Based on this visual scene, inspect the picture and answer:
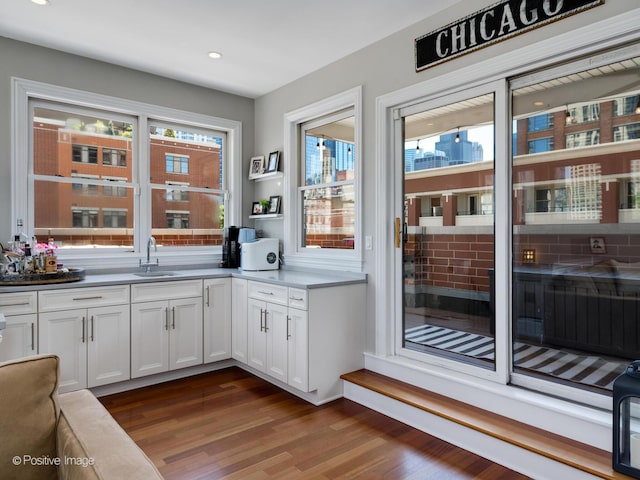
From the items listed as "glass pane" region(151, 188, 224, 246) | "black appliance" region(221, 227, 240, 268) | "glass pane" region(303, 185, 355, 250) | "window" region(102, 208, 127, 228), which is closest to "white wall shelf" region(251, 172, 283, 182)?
"glass pane" region(303, 185, 355, 250)

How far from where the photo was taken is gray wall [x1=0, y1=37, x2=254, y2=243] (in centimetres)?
322

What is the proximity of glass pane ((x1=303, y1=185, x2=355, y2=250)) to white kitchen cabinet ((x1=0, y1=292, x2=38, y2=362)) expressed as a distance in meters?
2.27

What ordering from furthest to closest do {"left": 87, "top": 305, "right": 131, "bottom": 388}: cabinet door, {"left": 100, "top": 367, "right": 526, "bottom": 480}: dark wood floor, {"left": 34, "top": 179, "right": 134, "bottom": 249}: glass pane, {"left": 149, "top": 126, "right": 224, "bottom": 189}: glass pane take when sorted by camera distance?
{"left": 149, "top": 126, "right": 224, "bottom": 189}: glass pane → {"left": 34, "top": 179, "right": 134, "bottom": 249}: glass pane → {"left": 87, "top": 305, "right": 131, "bottom": 388}: cabinet door → {"left": 100, "top": 367, "right": 526, "bottom": 480}: dark wood floor

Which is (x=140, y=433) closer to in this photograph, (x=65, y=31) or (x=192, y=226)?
(x=192, y=226)

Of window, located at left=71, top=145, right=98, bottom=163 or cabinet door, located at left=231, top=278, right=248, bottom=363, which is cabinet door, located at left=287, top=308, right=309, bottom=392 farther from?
window, located at left=71, top=145, right=98, bottom=163

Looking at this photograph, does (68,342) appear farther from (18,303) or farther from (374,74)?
(374,74)

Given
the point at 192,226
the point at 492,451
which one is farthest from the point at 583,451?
the point at 192,226

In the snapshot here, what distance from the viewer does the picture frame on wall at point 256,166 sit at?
4453mm

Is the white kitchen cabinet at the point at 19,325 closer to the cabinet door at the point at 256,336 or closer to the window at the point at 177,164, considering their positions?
the cabinet door at the point at 256,336

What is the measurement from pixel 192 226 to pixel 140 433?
222cm

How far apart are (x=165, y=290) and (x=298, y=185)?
1.59 m

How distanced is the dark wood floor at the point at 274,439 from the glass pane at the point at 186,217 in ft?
5.01

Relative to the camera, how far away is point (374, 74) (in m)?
3.28

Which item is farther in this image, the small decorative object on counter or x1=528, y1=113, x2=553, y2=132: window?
x1=528, y1=113, x2=553, y2=132: window
